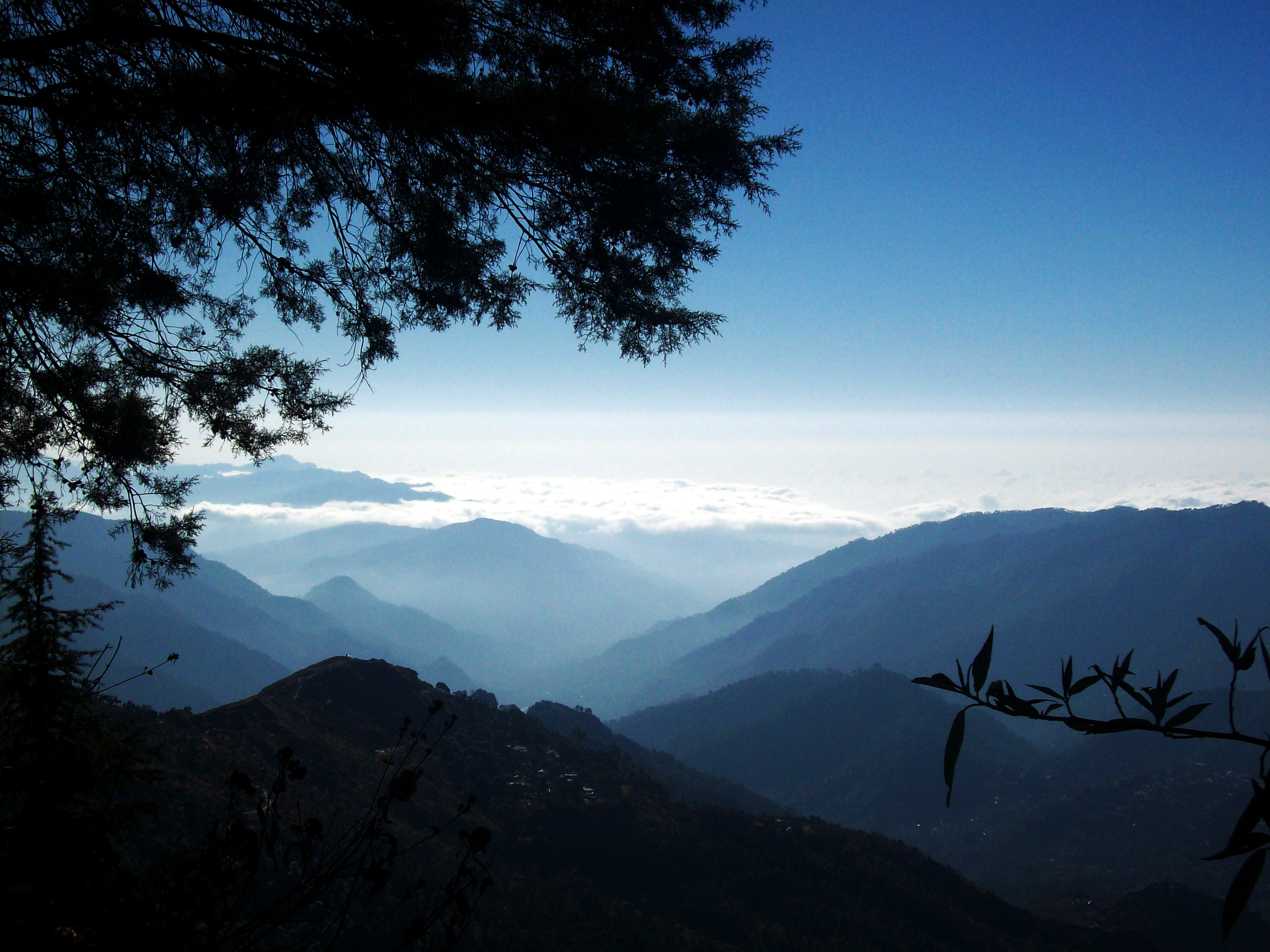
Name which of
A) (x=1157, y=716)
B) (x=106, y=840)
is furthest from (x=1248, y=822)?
(x=106, y=840)

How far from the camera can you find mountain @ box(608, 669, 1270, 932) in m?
68.6

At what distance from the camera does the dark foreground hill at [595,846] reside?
75.8 ft

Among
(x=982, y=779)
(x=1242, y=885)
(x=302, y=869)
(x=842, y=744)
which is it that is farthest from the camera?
(x=842, y=744)

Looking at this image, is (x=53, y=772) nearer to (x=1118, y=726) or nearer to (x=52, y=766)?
(x=52, y=766)

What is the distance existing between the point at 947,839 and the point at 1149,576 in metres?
150

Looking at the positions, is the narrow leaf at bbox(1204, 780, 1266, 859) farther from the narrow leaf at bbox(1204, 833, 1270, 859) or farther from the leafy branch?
the leafy branch

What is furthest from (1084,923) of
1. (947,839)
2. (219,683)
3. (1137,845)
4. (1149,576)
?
(1149,576)

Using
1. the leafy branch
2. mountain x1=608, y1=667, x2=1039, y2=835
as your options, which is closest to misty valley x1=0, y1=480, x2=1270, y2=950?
mountain x1=608, y1=667, x2=1039, y2=835

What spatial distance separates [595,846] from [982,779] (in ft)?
304

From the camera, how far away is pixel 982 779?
98938 mm

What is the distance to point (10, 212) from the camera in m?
4.39

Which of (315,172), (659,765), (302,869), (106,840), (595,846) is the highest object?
(315,172)

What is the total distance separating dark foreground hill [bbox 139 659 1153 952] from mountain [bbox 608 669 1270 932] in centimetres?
2515

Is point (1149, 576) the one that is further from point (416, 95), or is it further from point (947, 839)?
point (416, 95)
